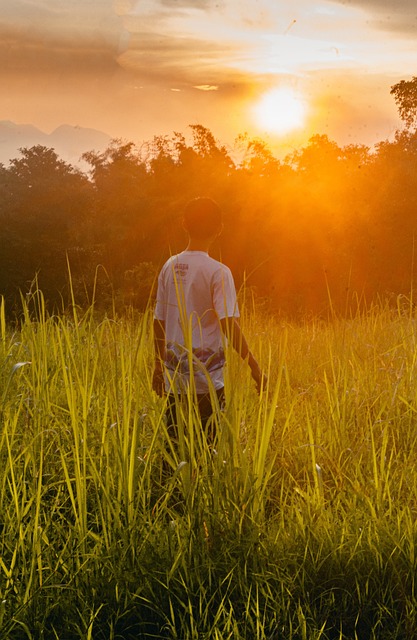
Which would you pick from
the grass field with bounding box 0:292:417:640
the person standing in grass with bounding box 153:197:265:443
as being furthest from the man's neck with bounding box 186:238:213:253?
the grass field with bounding box 0:292:417:640

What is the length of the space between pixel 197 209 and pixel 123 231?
16134 mm

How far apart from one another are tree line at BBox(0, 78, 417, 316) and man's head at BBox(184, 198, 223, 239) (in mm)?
12568

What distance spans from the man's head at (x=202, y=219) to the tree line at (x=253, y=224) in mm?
12568

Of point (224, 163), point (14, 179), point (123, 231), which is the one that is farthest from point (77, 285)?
point (14, 179)

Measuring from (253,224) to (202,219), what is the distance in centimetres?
1456

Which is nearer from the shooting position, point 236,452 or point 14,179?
point 236,452

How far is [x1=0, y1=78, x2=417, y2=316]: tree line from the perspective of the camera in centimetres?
1836

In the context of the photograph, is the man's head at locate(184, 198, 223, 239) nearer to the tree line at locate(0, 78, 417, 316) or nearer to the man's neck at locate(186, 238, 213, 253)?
the man's neck at locate(186, 238, 213, 253)

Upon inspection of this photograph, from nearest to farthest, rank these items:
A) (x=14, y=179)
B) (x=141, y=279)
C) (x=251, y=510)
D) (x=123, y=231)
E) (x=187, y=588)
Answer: (x=187, y=588) < (x=251, y=510) < (x=141, y=279) < (x=123, y=231) < (x=14, y=179)

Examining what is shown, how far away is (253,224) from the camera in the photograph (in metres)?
18.6

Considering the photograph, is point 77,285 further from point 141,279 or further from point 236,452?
point 236,452

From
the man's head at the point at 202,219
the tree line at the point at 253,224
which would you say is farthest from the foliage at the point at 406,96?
the man's head at the point at 202,219

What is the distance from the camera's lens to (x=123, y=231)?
2009 centimetres

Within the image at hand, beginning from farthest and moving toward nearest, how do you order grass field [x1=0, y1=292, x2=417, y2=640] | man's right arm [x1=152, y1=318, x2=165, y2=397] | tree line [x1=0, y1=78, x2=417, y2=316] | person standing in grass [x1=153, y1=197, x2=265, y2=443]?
tree line [x1=0, y1=78, x2=417, y2=316]
man's right arm [x1=152, y1=318, x2=165, y2=397]
person standing in grass [x1=153, y1=197, x2=265, y2=443]
grass field [x1=0, y1=292, x2=417, y2=640]
